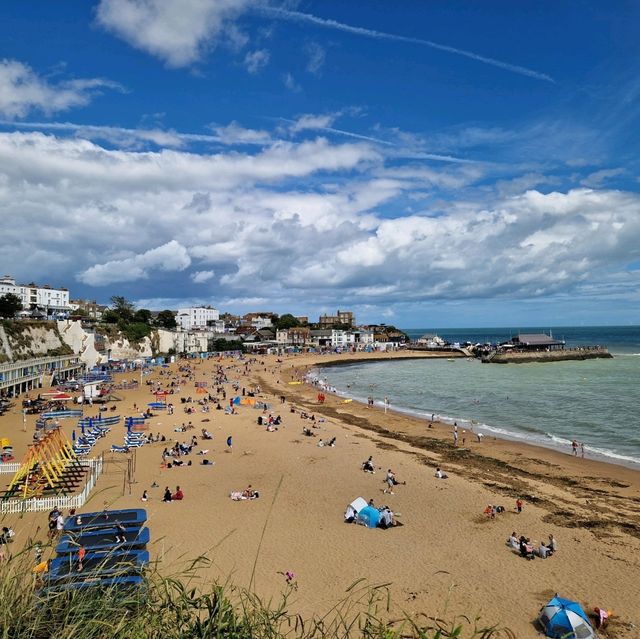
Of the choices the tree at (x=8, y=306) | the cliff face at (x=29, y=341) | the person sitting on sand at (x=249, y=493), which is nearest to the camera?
the person sitting on sand at (x=249, y=493)

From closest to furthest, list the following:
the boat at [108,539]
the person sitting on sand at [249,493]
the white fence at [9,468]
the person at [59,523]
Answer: the boat at [108,539] < the person at [59,523] < the person sitting on sand at [249,493] < the white fence at [9,468]

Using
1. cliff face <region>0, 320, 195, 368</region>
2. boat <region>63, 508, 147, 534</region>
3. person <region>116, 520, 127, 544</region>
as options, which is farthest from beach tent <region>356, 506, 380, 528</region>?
cliff face <region>0, 320, 195, 368</region>

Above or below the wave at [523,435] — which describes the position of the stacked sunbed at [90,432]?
above

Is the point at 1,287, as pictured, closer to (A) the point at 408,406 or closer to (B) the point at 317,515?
(A) the point at 408,406

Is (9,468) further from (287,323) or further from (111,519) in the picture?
(287,323)

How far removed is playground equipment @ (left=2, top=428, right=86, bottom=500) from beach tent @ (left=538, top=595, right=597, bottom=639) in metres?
14.3

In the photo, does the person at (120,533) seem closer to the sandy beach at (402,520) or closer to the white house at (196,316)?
the sandy beach at (402,520)

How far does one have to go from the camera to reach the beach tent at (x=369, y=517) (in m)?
14.3

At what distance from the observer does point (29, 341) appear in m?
52.3

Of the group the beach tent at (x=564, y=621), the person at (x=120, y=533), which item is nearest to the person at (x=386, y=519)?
the beach tent at (x=564, y=621)

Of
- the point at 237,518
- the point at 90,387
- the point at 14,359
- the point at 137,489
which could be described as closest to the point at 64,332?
the point at 14,359

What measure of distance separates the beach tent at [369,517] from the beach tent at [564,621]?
212 inches

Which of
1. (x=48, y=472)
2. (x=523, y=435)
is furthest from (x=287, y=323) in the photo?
(x=48, y=472)

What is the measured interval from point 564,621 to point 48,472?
16.0m
